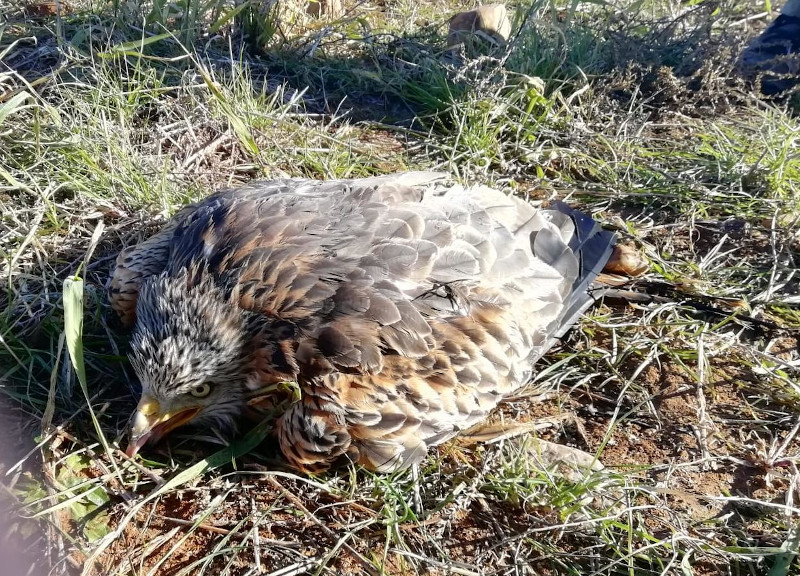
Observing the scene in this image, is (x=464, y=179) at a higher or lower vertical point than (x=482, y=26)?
lower

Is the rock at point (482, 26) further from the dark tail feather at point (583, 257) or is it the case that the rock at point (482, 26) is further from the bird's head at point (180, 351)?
the bird's head at point (180, 351)

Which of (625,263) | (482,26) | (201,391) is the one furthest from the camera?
(482,26)

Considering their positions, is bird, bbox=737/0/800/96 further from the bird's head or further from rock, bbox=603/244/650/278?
the bird's head

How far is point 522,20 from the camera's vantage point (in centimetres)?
477

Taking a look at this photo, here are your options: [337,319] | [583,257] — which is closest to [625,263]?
[583,257]

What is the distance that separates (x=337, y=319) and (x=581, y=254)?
138cm

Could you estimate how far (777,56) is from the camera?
193 inches

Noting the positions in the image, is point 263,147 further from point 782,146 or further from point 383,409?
point 782,146

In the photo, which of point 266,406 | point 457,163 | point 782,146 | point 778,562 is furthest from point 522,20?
point 778,562

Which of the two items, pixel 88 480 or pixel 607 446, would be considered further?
pixel 607 446

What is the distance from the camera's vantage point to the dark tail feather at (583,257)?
3.13 metres

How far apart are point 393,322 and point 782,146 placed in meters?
3.12

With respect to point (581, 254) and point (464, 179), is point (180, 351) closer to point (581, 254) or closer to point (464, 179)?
point (581, 254)

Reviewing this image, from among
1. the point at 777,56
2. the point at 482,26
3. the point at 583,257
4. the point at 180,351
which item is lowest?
the point at 180,351
